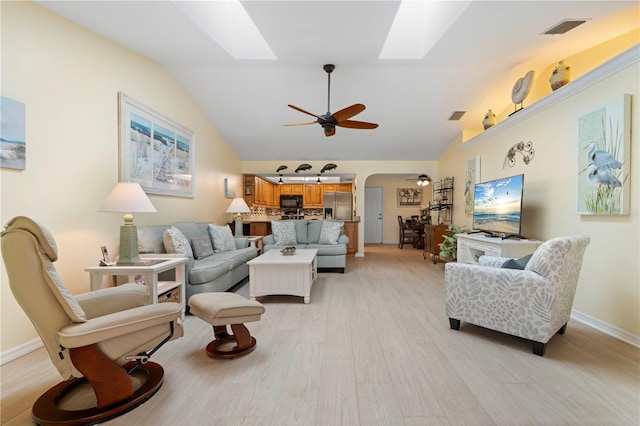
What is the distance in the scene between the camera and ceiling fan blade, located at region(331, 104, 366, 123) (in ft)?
11.1

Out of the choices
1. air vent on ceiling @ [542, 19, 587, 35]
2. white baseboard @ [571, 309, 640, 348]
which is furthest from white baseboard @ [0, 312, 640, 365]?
air vent on ceiling @ [542, 19, 587, 35]

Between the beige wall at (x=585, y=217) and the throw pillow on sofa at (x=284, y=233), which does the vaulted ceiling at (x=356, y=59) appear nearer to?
the beige wall at (x=585, y=217)

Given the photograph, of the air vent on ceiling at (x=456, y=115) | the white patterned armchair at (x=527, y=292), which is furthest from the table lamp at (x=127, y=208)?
the air vent on ceiling at (x=456, y=115)

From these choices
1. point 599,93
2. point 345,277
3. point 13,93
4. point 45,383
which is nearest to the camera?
point 45,383

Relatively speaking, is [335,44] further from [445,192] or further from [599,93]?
[445,192]

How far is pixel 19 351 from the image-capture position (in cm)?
223

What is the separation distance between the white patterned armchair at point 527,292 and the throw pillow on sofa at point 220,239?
3325mm

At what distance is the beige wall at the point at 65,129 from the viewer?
7.25 ft

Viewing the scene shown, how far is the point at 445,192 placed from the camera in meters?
6.68

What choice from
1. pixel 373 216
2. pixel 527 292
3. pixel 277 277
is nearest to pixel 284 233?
pixel 277 277

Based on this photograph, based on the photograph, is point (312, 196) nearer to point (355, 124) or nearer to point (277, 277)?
point (355, 124)

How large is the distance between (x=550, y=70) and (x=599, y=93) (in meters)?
1.35

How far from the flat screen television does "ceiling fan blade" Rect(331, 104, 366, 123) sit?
211 cm

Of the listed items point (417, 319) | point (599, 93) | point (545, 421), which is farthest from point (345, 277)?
point (599, 93)
